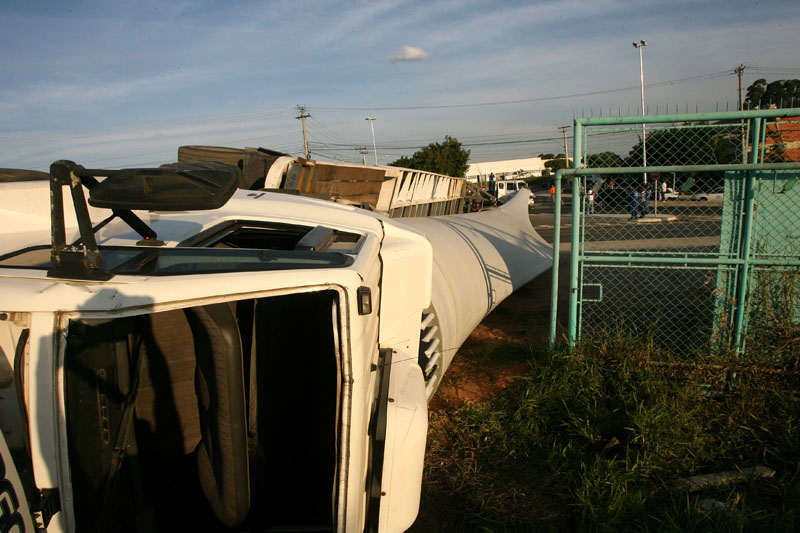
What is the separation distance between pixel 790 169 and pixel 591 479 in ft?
8.85

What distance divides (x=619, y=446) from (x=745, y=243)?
1.86 meters

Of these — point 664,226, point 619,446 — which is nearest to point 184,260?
point 619,446

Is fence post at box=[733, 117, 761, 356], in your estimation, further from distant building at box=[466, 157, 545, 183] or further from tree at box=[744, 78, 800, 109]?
distant building at box=[466, 157, 545, 183]

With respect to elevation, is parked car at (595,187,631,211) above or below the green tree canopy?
below

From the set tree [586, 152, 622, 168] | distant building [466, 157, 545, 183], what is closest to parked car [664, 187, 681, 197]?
tree [586, 152, 622, 168]

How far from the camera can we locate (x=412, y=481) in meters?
2.16

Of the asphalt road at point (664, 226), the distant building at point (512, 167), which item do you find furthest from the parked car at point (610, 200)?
the distant building at point (512, 167)

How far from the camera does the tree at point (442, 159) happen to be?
48.6 meters

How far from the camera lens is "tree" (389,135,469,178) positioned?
1914 inches

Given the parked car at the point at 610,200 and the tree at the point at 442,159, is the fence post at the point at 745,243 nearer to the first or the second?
the parked car at the point at 610,200

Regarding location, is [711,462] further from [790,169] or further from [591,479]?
[790,169]

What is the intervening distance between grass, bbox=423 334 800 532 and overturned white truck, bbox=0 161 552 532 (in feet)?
3.70

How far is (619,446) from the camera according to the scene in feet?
11.4

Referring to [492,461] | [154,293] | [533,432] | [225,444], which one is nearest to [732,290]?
[533,432]
